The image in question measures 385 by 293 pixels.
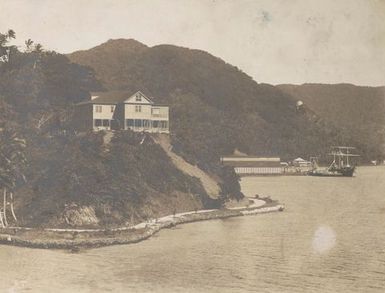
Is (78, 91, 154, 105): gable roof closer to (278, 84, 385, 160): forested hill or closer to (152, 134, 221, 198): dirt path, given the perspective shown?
(152, 134, 221, 198): dirt path

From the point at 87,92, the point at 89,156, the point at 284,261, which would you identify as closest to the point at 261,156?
the point at 87,92

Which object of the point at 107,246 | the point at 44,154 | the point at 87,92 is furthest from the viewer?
the point at 87,92

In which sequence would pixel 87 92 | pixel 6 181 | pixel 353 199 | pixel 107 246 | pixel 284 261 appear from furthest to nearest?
pixel 353 199
pixel 87 92
pixel 6 181
pixel 107 246
pixel 284 261

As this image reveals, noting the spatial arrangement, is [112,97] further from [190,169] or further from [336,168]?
[336,168]

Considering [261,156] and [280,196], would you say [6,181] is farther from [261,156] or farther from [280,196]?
[261,156]

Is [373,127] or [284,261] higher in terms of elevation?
[373,127]

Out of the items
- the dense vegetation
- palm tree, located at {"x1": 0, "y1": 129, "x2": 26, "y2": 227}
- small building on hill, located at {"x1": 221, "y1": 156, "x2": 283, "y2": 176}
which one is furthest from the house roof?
palm tree, located at {"x1": 0, "y1": 129, "x2": 26, "y2": 227}
